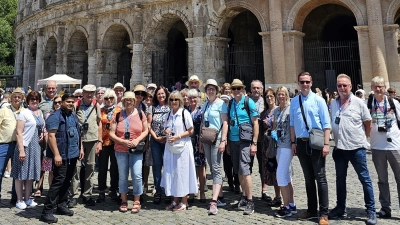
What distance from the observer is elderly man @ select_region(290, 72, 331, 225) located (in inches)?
166

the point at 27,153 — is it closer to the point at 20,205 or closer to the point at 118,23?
the point at 20,205

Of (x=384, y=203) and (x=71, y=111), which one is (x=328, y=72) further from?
(x=71, y=111)

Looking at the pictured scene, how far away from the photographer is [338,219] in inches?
174

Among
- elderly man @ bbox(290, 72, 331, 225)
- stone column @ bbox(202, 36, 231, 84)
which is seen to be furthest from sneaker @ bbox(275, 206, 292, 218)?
stone column @ bbox(202, 36, 231, 84)

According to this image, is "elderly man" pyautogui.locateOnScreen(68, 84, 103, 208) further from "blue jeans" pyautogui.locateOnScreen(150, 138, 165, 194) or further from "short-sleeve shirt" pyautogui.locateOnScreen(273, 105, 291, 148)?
"short-sleeve shirt" pyautogui.locateOnScreen(273, 105, 291, 148)

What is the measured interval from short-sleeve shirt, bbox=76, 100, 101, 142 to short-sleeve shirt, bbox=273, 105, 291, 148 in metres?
2.87

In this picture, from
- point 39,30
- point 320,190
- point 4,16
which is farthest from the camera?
point 4,16

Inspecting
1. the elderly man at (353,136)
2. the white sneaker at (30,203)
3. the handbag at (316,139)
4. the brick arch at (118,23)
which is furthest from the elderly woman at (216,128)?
the brick arch at (118,23)

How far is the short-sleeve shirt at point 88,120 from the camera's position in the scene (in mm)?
5336

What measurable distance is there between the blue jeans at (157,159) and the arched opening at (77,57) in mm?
16687

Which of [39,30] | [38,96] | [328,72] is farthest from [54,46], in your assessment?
[38,96]

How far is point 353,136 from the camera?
13.9ft

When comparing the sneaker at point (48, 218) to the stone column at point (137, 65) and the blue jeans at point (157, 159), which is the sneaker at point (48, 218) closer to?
the blue jeans at point (157, 159)

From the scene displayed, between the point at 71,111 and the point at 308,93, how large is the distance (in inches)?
131
